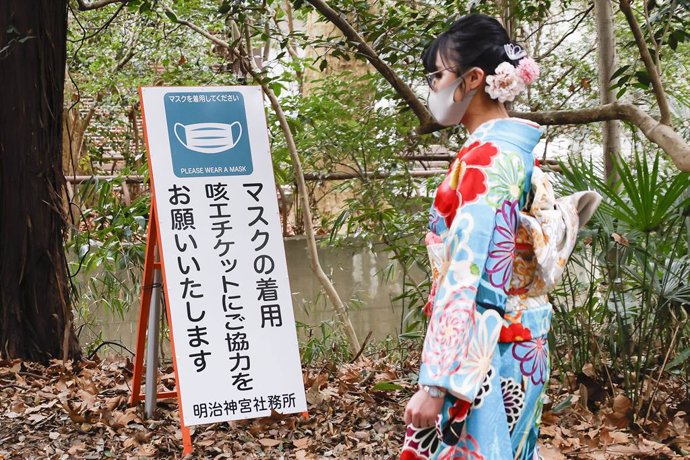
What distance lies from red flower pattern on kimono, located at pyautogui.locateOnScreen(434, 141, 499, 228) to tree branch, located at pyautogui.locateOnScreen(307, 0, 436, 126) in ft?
9.08

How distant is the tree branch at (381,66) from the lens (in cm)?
499

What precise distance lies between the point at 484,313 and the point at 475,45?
668 mm

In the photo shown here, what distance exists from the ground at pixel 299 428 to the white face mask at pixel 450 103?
2.27 meters

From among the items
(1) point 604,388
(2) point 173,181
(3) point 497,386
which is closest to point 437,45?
(3) point 497,386

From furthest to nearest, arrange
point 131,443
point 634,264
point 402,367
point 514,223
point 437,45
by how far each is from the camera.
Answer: point 402,367 → point 634,264 → point 131,443 → point 437,45 → point 514,223

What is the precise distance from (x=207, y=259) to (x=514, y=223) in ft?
8.40

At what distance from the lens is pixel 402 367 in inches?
223

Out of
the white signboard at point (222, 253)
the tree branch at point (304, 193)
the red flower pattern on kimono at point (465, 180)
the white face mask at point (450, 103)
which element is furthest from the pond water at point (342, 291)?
the red flower pattern on kimono at point (465, 180)

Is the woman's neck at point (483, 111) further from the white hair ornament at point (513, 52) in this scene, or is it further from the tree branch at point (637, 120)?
the tree branch at point (637, 120)

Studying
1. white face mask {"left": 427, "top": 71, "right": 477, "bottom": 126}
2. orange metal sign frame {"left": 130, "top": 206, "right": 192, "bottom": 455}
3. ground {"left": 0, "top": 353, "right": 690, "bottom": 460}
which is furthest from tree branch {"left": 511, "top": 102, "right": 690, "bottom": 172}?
white face mask {"left": 427, "top": 71, "right": 477, "bottom": 126}

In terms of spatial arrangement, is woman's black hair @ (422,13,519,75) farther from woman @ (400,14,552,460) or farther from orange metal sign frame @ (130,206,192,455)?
orange metal sign frame @ (130,206,192,455)

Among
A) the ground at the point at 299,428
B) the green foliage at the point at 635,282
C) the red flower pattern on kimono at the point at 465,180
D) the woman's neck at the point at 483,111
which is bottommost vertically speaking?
the ground at the point at 299,428

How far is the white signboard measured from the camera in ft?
14.1

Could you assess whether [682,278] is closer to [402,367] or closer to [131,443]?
[402,367]
